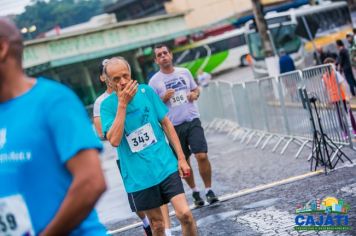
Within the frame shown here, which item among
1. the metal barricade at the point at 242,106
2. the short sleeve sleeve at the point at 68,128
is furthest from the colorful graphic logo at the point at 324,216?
the metal barricade at the point at 242,106

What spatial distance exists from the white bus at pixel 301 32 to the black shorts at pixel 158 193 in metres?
25.0

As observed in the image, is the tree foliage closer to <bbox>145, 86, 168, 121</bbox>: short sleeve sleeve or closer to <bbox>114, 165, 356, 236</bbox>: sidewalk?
<bbox>114, 165, 356, 236</bbox>: sidewalk

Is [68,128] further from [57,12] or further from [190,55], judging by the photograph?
[57,12]

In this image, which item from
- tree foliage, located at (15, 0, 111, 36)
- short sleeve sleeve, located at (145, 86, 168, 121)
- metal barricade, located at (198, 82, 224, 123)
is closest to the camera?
short sleeve sleeve, located at (145, 86, 168, 121)

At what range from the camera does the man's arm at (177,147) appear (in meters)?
5.14

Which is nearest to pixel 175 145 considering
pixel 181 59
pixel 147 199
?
pixel 147 199

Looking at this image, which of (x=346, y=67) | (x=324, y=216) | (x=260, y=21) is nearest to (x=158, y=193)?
(x=324, y=216)

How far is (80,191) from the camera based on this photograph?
2.22 meters

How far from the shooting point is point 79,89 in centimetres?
4481

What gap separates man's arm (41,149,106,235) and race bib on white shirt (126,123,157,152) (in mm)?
2853

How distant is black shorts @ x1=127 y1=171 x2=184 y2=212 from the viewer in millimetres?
5109

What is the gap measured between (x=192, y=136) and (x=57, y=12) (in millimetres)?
82187

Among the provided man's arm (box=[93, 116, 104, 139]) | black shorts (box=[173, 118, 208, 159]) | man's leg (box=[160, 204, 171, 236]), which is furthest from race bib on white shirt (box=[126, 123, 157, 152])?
black shorts (box=[173, 118, 208, 159])

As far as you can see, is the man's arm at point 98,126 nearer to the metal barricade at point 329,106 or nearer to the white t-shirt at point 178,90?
the white t-shirt at point 178,90
